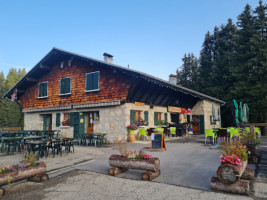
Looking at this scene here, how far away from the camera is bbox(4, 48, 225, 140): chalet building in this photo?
12.8 metres

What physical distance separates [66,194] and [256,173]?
4.78m

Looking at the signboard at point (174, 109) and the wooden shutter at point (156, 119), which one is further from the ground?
the signboard at point (174, 109)

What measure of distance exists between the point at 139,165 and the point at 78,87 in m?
11.4

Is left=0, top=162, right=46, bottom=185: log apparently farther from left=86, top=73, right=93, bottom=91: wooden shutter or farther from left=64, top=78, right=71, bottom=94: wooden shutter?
left=64, top=78, right=71, bottom=94: wooden shutter

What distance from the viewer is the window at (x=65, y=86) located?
618 inches

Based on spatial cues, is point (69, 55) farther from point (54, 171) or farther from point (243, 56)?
point (243, 56)

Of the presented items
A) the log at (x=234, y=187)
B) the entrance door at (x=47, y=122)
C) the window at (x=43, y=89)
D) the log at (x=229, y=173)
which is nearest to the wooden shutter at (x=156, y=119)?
the entrance door at (x=47, y=122)

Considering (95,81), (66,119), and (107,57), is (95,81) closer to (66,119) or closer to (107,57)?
(107,57)

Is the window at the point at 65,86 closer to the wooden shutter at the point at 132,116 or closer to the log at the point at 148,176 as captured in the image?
the wooden shutter at the point at 132,116

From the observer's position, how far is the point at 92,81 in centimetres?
1424

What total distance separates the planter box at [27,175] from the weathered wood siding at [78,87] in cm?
812

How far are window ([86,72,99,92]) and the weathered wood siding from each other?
282mm

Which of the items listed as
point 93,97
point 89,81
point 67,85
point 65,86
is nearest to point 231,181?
point 93,97

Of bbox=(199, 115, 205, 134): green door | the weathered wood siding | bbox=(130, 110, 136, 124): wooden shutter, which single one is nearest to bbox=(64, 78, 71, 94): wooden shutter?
the weathered wood siding
